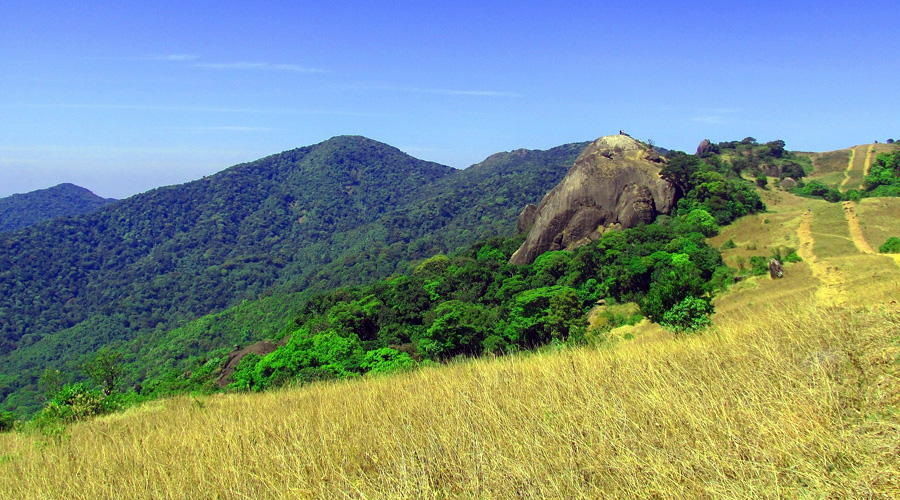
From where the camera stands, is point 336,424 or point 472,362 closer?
point 336,424

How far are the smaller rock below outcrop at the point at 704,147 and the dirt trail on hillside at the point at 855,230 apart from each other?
1042 inches

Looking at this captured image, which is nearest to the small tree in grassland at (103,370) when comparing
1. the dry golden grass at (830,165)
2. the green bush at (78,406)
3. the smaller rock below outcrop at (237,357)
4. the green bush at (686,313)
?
the smaller rock below outcrop at (237,357)

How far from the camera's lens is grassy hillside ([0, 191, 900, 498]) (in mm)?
3287

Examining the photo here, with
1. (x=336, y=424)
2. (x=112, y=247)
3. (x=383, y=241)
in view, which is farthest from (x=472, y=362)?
(x=112, y=247)

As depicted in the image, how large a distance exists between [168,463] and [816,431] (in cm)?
554

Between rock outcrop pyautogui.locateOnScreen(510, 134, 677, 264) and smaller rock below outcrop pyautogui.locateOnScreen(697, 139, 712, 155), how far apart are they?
2239 centimetres

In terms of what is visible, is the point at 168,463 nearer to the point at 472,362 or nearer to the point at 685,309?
the point at 472,362

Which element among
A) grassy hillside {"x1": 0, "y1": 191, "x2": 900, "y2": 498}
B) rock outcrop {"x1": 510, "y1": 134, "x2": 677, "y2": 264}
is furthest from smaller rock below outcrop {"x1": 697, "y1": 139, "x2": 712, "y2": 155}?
grassy hillside {"x1": 0, "y1": 191, "x2": 900, "y2": 498}

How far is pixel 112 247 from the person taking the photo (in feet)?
483

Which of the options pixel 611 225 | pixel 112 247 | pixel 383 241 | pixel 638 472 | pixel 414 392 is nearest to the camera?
pixel 638 472

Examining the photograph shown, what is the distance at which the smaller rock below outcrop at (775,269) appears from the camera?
26.2 metres

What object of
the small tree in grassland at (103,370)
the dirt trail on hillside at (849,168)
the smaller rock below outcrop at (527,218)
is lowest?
the small tree in grassland at (103,370)

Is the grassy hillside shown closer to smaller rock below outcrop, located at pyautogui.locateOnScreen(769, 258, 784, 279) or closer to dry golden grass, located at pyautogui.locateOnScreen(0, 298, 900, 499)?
dry golden grass, located at pyautogui.locateOnScreen(0, 298, 900, 499)

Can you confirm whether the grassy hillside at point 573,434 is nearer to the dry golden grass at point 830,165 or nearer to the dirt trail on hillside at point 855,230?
the dirt trail on hillside at point 855,230
